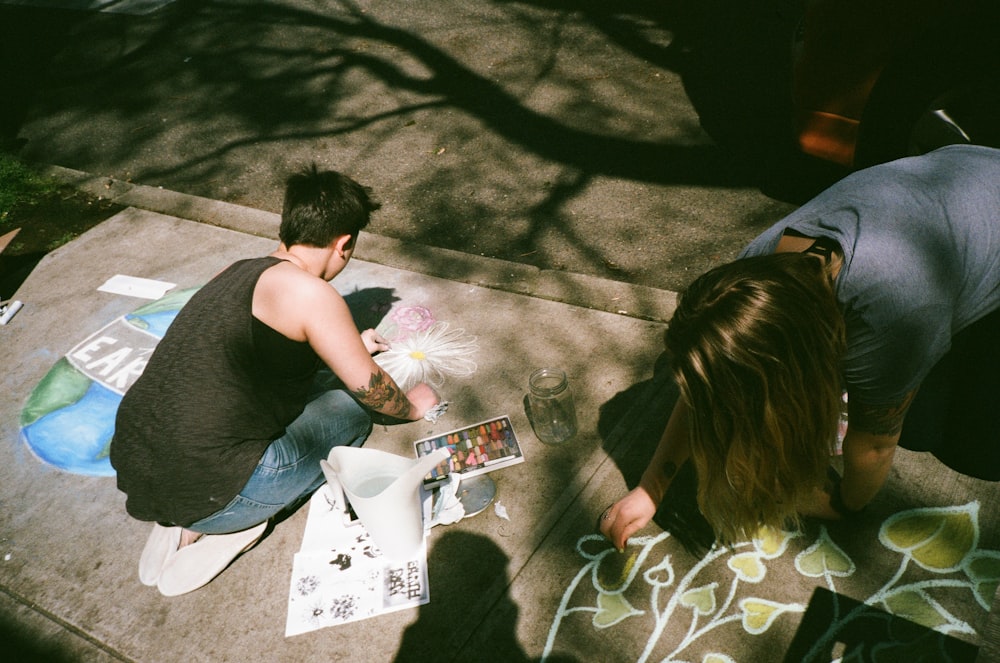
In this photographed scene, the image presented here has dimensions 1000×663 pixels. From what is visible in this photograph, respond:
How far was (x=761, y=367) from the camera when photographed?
1279mm

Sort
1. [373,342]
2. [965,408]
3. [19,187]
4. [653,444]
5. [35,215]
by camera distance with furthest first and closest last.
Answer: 1. [19,187]
2. [35,215]
3. [373,342]
4. [653,444]
5. [965,408]

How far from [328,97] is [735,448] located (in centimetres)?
464

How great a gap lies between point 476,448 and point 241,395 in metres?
0.84

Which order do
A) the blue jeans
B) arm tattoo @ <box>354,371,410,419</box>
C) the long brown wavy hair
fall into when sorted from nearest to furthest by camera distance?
the long brown wavy hair
the blue jeans
arm tattoo @ <box>354,371,410,419</box>

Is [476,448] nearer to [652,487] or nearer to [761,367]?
[652,487]

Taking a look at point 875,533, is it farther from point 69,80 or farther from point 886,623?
point 69,80

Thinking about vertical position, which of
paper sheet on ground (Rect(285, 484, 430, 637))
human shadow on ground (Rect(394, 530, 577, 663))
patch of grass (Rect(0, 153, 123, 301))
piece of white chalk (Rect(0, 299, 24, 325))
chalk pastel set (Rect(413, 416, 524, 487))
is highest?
chalk pastel set (Rect(413, 416, 524, 487))

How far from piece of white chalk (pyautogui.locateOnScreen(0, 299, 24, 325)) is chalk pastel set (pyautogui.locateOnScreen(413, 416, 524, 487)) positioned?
98.6 inches

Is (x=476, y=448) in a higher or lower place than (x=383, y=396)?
lower

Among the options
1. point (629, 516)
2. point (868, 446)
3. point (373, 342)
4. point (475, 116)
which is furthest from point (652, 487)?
point (475, 116)

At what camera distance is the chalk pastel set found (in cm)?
225

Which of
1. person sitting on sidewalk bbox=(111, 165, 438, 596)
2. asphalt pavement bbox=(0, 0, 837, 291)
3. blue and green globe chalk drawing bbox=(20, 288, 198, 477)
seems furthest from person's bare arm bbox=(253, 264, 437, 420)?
asphalt pavement bbox=(0, 0, 837, 291)

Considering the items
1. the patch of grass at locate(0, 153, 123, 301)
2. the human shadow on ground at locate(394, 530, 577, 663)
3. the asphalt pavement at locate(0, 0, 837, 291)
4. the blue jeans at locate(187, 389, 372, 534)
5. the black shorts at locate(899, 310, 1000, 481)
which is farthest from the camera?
the patch of grass at locate(0, 153, 123, 301)

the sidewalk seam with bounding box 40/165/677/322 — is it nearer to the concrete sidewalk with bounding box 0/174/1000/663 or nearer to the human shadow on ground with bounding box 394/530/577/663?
the concrete sidewalk with bounding box 0/174/1000/663
